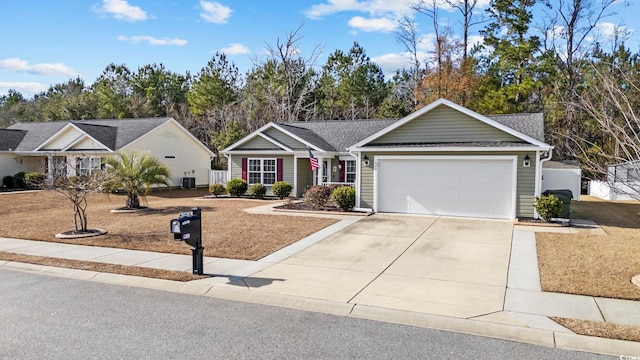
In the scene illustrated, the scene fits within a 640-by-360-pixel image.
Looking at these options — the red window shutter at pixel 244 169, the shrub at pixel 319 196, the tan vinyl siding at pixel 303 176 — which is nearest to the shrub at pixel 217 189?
the red window shutter at pixel 244 169

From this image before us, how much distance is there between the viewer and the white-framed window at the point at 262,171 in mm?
23466

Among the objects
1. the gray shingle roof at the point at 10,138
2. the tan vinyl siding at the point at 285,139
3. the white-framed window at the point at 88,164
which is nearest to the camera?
the tan vinyl siding at the point at 285,139

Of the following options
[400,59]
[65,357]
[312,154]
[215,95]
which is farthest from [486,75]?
[65,357]

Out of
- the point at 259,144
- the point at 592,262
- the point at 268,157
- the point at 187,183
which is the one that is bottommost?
the point at 592,262

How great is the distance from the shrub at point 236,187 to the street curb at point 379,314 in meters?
14.4

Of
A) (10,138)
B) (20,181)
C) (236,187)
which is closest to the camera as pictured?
(236,187)

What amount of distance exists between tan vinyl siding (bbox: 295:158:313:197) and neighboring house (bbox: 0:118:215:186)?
10.4m

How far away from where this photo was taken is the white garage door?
14.9m

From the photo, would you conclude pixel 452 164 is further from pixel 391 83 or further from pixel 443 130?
pixel 391 83

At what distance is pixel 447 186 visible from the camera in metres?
15.5

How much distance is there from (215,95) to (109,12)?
27006 mm

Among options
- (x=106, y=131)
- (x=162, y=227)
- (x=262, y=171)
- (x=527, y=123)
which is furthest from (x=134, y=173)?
(x=527, y=123)

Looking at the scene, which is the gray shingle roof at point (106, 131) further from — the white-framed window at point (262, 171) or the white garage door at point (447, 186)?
the white garage door at point (447, 186)

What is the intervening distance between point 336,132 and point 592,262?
60.1 feet
